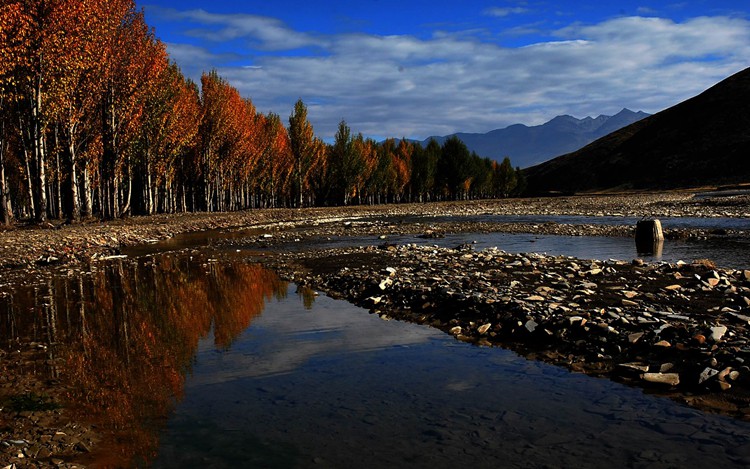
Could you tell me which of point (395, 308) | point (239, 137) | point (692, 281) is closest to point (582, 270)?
point (692, 281)

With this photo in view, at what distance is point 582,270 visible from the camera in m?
14.3

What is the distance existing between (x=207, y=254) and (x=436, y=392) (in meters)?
19.4

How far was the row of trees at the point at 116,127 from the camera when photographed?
93.3 ft

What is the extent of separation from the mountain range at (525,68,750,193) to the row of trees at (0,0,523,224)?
369 feet

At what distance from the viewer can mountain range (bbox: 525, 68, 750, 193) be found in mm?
149375

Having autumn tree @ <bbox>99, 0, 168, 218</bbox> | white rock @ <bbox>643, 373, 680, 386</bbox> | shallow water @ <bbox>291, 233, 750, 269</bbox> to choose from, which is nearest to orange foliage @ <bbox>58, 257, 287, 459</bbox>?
white rock @ <bbox>643, 373, 680, 386</bbox>

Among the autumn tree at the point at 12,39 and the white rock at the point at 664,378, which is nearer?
the white rock at the point at 664,378

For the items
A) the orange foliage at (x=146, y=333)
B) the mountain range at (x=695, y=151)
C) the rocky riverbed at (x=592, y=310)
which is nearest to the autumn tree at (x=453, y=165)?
the mountain range at (x=695, y=151)

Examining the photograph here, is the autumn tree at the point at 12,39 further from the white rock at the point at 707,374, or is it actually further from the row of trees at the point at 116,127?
the white rock at the point at 707,374

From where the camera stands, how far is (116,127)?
130 ft

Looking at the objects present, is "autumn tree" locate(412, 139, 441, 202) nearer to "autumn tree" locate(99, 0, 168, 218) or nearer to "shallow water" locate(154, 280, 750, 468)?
"autumn tree" locate(99, 0, 168, 218)

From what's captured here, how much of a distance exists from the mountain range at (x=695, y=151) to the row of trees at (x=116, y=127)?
112436mm

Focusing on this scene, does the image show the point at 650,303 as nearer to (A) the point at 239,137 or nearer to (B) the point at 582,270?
(B) the point at 582,270

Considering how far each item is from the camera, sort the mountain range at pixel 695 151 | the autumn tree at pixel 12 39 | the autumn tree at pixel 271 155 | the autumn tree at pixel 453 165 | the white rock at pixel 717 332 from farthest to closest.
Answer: the mountain range at pixel 695 151 < the autumn tree at pixel 453 165 < the autumn tree at pixel 271 155 < the autumn tree at pixel 12 39 < the white rock at pixel 717 332
